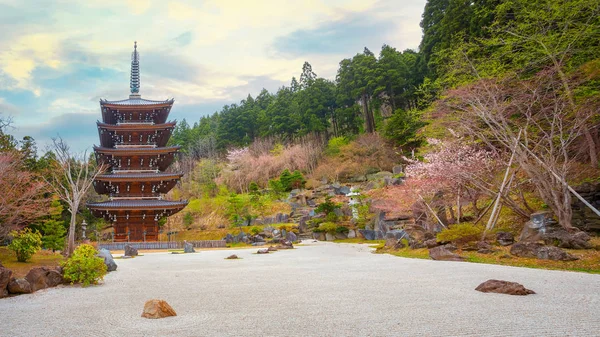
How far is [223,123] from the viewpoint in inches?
2143

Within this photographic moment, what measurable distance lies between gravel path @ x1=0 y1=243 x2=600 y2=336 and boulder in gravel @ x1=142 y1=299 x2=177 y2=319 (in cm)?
13

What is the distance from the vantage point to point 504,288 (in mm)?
5258

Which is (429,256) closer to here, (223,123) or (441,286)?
(441,286)

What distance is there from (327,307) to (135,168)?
81.2 ft

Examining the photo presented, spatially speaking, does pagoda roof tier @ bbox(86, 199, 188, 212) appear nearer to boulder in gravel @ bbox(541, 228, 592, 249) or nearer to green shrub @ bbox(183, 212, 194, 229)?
green shrub @ bbox(183, 212, 194, 229)

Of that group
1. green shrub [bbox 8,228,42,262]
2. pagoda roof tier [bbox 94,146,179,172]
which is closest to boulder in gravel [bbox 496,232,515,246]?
green shrub [bbox 8,228,42,262]

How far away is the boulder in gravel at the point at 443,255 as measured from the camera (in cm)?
996

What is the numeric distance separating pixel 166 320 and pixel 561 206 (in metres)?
10.5

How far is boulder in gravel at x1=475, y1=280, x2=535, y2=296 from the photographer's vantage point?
514 cm

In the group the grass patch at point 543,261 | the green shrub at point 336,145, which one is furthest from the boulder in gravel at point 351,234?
the green shrub at point 336,145

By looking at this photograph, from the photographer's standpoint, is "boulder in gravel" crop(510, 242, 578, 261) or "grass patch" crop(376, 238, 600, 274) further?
"boulder in gravel" crop(510, 242, 578, 261)

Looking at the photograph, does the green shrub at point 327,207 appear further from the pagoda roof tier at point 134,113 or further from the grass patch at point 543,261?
the grass patch at point 543,261

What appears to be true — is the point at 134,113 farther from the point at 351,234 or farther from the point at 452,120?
the point at 452,120

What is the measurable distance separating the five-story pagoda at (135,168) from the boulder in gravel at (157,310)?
66.2 feet
